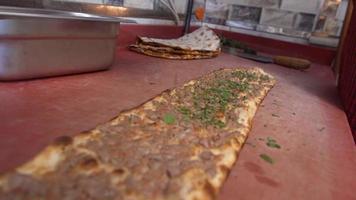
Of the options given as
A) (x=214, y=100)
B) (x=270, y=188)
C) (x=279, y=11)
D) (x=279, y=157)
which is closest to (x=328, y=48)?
(x=279, y=11)

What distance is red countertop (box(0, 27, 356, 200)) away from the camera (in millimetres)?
579

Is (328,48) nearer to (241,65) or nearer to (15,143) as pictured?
(241,65)

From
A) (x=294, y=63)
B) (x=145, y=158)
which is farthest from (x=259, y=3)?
(x=145, y=158)

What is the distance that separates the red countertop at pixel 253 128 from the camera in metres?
0.58

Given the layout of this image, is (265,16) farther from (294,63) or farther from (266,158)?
(266,158)

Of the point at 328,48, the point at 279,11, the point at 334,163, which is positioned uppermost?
the point at 279,11

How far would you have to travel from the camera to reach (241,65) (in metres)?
1.68

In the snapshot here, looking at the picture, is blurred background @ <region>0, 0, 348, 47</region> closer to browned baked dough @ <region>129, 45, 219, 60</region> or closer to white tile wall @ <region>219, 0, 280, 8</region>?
white tile wall @ <region>219, 0, 280, 8</region>

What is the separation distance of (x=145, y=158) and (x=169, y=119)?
19 cm

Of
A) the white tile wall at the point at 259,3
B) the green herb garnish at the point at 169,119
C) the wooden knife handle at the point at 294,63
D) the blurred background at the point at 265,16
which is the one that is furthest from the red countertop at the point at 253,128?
the white tile wall at the point at 259,3

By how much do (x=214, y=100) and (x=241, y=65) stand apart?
0.80m

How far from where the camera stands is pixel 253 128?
0.84m

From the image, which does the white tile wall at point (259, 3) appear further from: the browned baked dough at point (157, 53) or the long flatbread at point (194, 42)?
the browned baked dough at point (157, 53)

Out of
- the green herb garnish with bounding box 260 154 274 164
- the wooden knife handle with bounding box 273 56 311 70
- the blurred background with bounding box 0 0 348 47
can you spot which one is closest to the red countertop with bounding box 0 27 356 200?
the green herb garnish with bounding box 260 154 274 164
